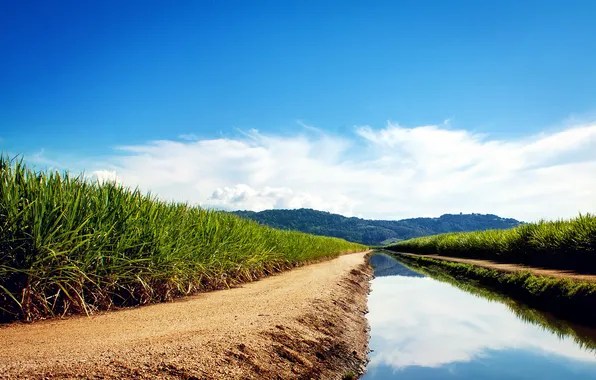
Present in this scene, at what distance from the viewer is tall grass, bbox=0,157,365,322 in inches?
204

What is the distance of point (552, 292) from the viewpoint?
30.5 ft

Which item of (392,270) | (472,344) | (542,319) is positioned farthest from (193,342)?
(392,270)

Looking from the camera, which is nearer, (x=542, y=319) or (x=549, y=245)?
(x=542, y=319)

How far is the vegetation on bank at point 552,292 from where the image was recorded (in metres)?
7.86

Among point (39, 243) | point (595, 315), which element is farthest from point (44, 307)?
point (595, 315)

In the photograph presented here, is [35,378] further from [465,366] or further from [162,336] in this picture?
[465,366]

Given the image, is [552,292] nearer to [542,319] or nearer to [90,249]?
[542,319]

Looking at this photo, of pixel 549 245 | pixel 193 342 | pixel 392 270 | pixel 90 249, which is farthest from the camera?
pixel 392 270

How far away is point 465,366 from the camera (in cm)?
584

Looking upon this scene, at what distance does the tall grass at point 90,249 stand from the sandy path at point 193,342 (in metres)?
0.43

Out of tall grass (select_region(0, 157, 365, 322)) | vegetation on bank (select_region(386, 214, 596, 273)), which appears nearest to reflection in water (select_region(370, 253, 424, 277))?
vegetation on bank (select_region(386, 214, 596, 273))

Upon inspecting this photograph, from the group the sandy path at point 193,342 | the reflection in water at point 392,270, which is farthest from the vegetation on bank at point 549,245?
the sandy path at point 193,342

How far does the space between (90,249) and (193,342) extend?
2.68m

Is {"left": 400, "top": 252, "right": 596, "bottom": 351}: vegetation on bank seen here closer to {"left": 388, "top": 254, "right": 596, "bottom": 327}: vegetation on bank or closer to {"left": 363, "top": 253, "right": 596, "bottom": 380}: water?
{"left": 363, "top": 253, "right": 596, "bottom": 380}: water
